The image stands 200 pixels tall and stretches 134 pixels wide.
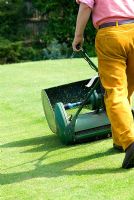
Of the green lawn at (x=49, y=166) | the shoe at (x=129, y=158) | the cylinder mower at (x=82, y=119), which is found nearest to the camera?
the green lawn at (x=49, y=166)

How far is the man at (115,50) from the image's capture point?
434 centimetres

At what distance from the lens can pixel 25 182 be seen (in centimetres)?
430

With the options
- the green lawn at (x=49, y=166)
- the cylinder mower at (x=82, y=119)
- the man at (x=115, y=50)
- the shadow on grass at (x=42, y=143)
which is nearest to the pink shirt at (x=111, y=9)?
the man at (x=115, y=50)

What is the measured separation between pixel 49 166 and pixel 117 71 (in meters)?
0.95

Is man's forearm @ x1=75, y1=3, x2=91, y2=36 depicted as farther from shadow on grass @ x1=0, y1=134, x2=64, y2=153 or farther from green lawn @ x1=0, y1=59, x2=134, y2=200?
shadow on grass @ x1=0, y1=134, x2=64, y2=153

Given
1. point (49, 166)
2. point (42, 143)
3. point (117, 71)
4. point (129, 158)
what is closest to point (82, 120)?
point (42, 143)

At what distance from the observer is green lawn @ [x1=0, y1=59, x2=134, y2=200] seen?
4.00 m

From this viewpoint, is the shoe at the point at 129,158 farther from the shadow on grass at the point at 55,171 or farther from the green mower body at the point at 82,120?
the green mower body at the point at 82,120

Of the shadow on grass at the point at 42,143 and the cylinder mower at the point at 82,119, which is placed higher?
the cylinder mower at the point at 82,119

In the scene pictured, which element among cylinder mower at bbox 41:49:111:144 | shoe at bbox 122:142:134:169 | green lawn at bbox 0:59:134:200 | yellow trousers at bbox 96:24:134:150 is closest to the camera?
green lawn at bbox 0:59:134:200

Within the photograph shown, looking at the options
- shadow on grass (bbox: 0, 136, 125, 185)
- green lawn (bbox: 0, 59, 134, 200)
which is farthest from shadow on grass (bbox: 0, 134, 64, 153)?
shadow on grass (bbox: 0, 136, 125, 185)

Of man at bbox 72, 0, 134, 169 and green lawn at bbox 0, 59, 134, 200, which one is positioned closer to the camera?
green lawn at bbox 0, 59, 134, 200

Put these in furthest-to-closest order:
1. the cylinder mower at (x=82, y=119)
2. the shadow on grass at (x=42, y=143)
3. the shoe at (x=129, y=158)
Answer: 1. the shadow on grass at (x=42, y=143)
2. the cylinder mower at (x=82, y=119)
3. the shoe at (x=129, y=158)

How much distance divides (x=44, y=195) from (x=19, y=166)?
86 cm
